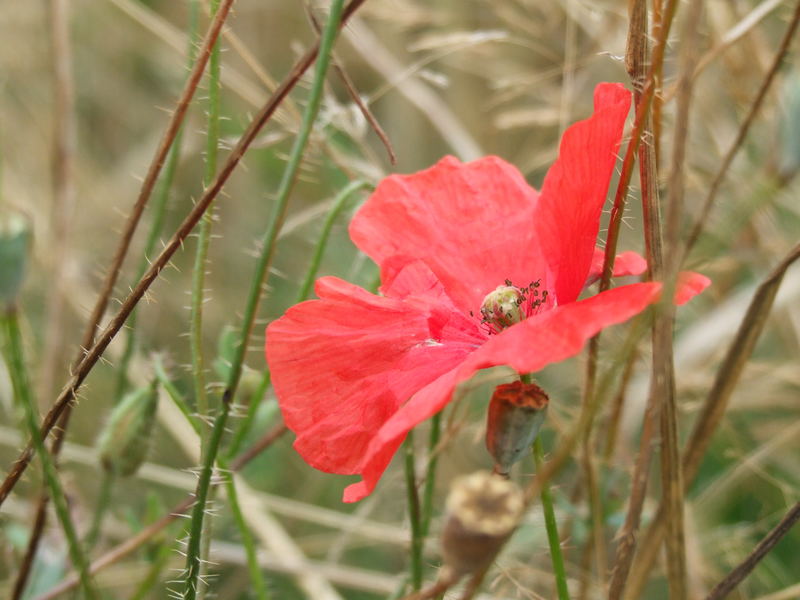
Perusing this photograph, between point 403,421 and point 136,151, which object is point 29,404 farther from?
point 136,151

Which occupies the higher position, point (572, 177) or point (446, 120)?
point (446, 120)

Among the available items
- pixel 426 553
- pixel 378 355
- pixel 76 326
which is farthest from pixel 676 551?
pixel 76 326

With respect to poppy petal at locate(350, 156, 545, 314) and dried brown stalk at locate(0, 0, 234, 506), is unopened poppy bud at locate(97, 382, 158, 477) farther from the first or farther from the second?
poppy petal at locate(350, 156, 545, 314)

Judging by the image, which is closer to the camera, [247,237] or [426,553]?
[426,553]

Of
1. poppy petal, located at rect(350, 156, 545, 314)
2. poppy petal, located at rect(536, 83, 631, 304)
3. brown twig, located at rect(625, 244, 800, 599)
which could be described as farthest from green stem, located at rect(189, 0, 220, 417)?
brown twig, located at rect(625, 244, 800, 599)

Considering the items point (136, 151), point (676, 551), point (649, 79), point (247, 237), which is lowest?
point (676, 551)

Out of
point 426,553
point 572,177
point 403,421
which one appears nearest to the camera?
point 403,421

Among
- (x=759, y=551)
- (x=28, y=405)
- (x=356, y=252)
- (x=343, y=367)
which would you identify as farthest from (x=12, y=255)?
(x=356, y=252)
